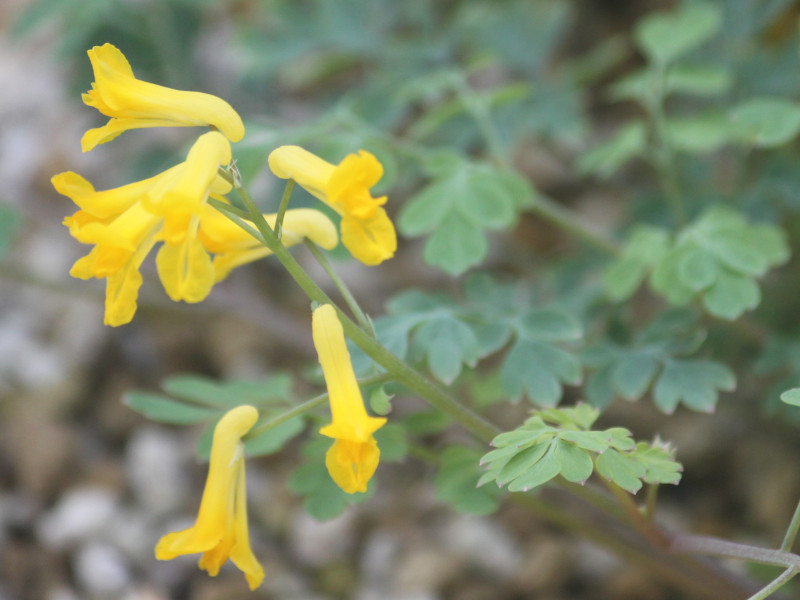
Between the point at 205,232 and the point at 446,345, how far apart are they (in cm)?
48

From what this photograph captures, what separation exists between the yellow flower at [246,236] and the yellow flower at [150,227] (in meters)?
0.09

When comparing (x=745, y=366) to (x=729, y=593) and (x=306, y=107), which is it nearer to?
(x=729, y=593)

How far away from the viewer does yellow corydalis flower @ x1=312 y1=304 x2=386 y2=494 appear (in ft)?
3.15

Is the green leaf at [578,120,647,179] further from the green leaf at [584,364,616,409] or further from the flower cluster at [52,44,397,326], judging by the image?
the flower cluster at [52,44,397,326]

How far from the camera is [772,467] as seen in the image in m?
2.02

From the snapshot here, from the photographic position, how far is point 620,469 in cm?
102

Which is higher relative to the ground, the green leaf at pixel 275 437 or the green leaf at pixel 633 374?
the green leaf at pixel 633 374

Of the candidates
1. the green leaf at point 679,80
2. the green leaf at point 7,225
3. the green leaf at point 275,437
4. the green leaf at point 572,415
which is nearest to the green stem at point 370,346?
the green leaf at point 572,415

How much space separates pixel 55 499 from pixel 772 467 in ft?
7.03

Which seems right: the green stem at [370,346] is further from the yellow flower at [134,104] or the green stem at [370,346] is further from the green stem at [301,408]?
the yellow flower at [134,104]

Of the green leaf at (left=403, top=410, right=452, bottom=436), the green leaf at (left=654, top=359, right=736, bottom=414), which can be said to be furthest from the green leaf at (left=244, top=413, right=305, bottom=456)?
the green leaf at (left=654, top=359, right=736, bottom=414)

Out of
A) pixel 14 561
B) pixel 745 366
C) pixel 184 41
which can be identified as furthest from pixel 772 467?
pixel 184 41

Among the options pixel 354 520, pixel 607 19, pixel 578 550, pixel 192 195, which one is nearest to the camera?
pixel 192 195

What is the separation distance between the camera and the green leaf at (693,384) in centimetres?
131
